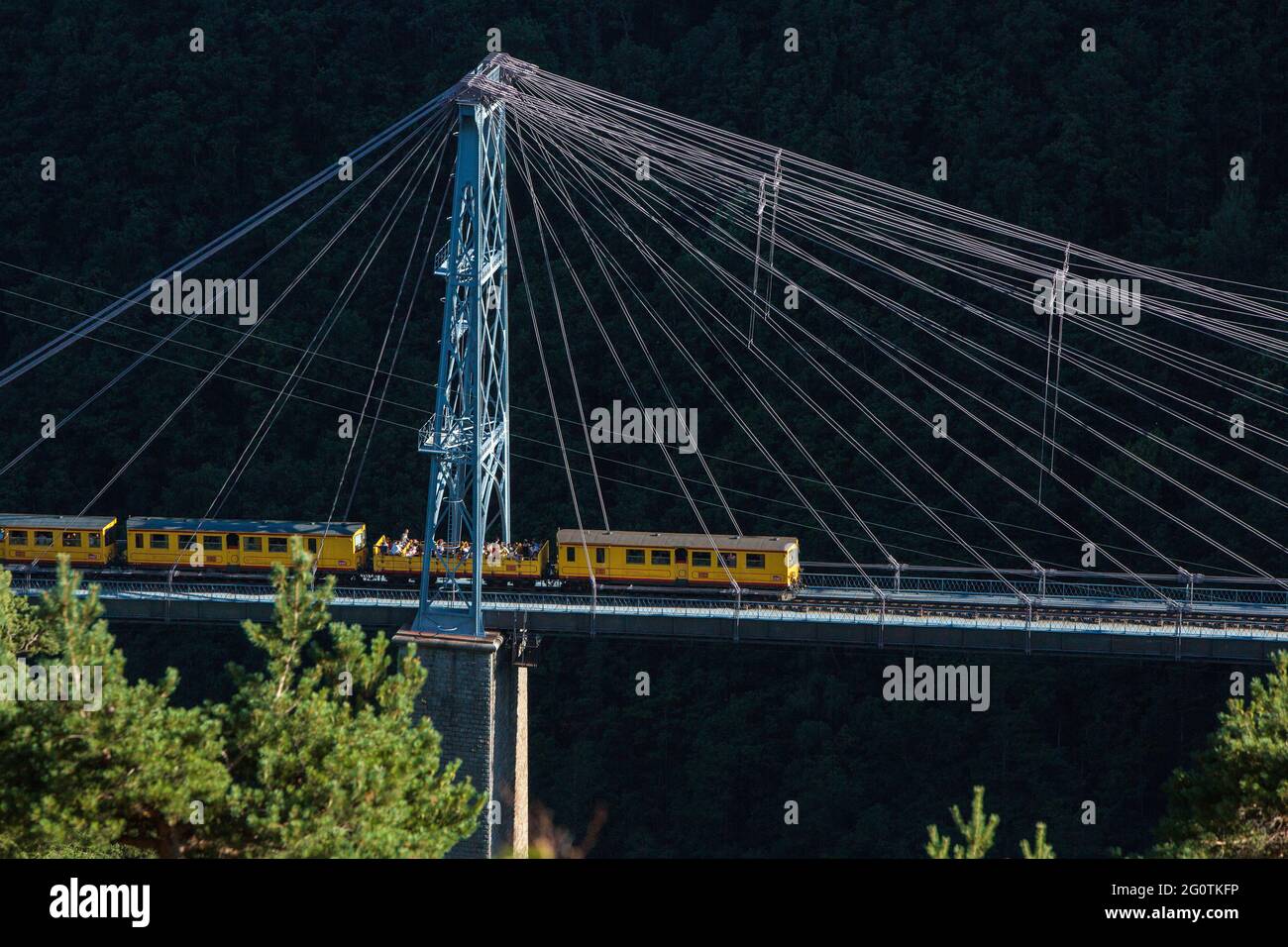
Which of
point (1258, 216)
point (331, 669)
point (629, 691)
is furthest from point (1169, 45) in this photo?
point (331, 669)

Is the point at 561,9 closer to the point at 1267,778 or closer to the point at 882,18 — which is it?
the point at 882,18

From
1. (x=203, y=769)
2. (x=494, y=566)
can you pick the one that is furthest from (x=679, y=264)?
(x=203, y=769)

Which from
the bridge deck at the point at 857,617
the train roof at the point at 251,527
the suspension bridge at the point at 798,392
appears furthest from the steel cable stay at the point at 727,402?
the train roof at the point at 251,527

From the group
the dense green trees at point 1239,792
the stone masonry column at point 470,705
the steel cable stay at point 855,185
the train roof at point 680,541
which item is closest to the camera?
the dense green trees at point 1239,792

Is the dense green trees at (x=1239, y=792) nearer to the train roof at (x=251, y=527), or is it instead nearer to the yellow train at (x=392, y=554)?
the yellow train at (x=392, y=554)

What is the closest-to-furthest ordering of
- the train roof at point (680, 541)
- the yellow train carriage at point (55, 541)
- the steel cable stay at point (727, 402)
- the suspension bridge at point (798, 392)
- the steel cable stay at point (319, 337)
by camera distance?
the suspension bridge at point (798, 392), the train roof at point (680, 541), the yellow train carriage at point (55, 541), the steel cable stay at point (727, 402), the steel cable stay at point (319, 337)

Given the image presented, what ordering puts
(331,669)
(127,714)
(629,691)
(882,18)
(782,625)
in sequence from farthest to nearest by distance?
1. (882,18)
2. (629,691)
3. (782,625)
4. (331,669)
5. (127,714)

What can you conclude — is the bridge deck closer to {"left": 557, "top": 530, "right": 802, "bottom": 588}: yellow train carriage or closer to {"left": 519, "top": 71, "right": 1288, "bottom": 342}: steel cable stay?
{"left": 557, "top": 530, "right": 802, "bottom": 588}: yellow train carriage

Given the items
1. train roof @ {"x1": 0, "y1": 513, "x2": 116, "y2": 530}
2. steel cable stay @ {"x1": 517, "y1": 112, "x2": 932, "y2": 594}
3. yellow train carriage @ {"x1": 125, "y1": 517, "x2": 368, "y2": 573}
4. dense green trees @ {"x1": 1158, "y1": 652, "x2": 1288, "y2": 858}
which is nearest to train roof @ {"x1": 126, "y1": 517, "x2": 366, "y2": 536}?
yellow train carriage @ {"x1": 125, "y1": 517, "x2": 368, "y2": 573}
